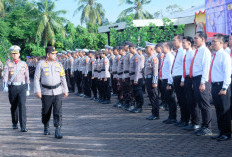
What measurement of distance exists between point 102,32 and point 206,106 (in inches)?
1044

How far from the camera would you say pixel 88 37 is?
105 feet

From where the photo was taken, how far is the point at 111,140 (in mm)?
7512

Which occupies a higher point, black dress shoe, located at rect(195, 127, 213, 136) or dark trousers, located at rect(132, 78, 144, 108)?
dark trousers, located at rect(132, 78, 144, 108)

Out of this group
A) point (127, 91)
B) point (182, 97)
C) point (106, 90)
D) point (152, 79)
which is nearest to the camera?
point (182, 97)

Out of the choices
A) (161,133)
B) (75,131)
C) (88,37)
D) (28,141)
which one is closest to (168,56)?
(161,133)

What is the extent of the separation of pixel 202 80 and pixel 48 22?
42456mm

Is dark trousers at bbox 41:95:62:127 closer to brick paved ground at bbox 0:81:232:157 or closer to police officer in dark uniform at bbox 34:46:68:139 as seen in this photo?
police officer in dark uniform at bbox 34:46:68:139

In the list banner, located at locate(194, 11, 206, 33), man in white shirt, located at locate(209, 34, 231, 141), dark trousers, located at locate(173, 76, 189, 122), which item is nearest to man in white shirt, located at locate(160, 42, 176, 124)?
dark trousers, located at locate(173, 76, 189, 122)

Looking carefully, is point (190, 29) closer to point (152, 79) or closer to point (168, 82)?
point (152, 79)

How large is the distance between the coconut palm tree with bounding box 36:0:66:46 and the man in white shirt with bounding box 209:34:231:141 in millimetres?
41380

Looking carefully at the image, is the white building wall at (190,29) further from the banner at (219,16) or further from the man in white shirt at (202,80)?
the man in white shirt at (202,80)

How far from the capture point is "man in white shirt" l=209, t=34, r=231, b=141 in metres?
7.07

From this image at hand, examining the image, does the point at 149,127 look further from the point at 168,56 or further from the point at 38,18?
the point at 38,18

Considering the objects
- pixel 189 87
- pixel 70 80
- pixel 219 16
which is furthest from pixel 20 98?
pixel 70 80
